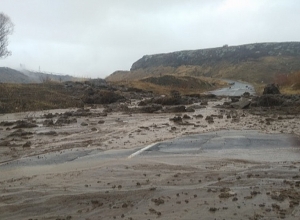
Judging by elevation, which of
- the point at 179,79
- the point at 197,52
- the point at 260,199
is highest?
the point at 197,52

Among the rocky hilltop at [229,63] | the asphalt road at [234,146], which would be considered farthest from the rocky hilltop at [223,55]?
the asphalt road at [234,146]

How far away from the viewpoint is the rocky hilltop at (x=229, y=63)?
94.6 meters

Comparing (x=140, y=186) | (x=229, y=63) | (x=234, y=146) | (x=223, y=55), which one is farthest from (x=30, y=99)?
(x=223, y=55)

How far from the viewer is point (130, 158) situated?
9.05 meters

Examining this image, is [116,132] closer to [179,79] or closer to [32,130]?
[32,130]

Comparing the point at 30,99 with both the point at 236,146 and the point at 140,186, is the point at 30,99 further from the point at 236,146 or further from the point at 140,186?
the point at 140,186

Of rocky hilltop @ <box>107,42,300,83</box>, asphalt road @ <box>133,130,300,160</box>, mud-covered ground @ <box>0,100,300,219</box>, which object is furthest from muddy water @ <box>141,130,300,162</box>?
rocky hilltop @ <box>107,42,300,83</box>

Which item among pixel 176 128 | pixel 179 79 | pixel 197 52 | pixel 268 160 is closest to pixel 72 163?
pixel 268 160

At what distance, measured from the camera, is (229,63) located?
112000 millimetres

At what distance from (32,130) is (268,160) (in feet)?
34.8

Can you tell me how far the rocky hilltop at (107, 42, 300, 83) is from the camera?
94.6m

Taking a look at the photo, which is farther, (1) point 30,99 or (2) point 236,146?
(1) point 30,99

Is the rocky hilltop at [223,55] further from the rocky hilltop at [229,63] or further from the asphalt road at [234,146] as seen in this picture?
the asphalt road at [234,146]

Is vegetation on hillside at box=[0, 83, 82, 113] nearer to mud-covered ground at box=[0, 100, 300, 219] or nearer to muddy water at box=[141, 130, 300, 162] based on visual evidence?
mud-covered ground at box=[0, 100, 300, 219]
